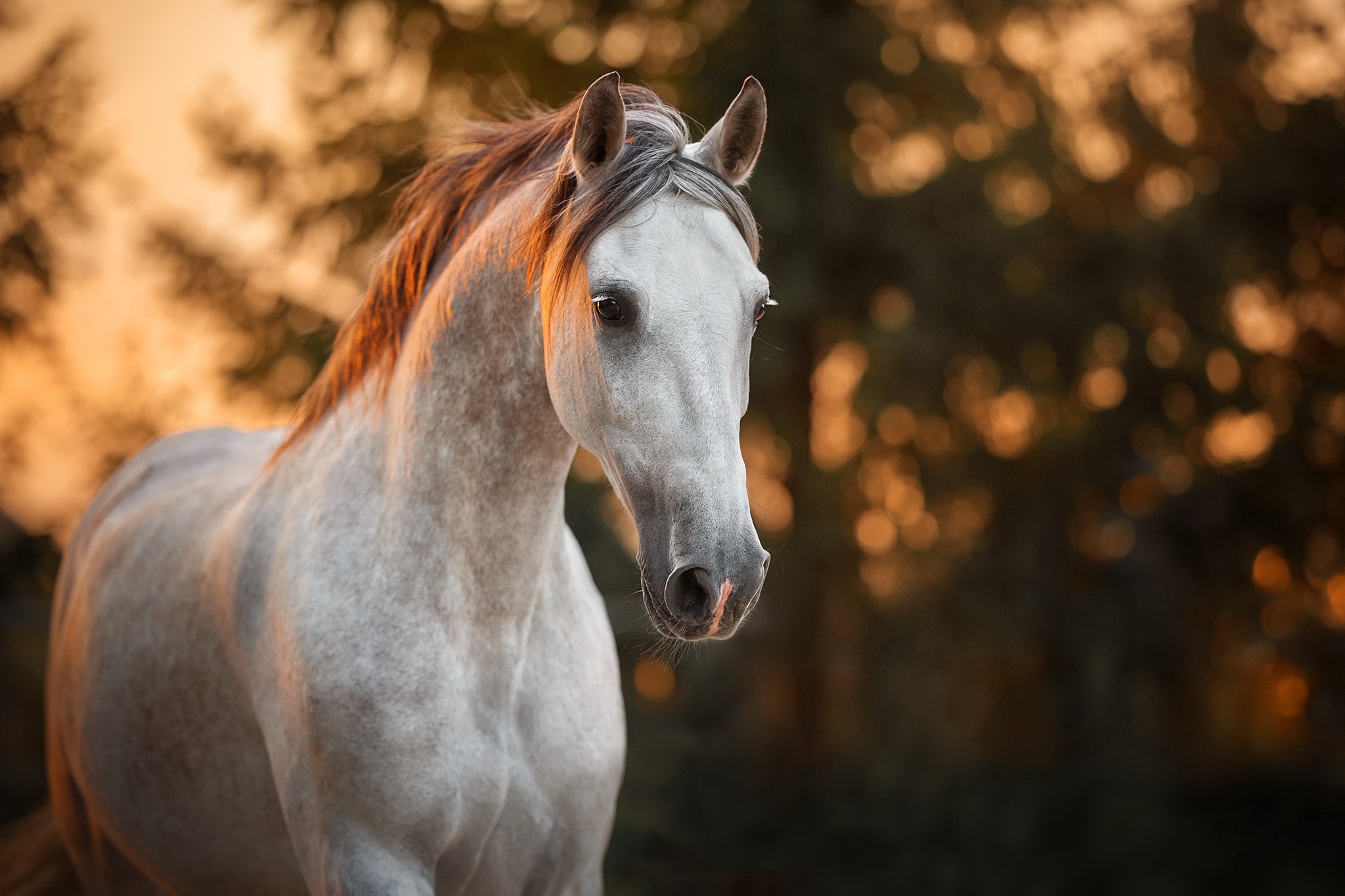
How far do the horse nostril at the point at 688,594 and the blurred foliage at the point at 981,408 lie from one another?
3.79m

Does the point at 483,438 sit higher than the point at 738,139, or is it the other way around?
the point at 738,139

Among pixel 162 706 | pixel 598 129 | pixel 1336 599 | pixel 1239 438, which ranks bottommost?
pixel 1336 599

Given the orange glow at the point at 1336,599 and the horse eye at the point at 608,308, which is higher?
the horse eye at the point at 608,308

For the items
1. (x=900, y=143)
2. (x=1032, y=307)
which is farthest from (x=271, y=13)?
(x=1032, y=307)

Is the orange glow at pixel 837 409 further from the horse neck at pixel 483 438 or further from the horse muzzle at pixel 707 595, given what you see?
the horse muzzle at pixel 707 595

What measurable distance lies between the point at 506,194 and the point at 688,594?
86 cm

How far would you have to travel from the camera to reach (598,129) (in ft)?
4.57

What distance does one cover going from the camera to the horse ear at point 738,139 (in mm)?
1488

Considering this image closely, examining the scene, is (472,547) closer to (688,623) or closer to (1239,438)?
(688,623)

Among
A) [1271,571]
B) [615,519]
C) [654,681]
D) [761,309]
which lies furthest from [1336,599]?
[761,309]

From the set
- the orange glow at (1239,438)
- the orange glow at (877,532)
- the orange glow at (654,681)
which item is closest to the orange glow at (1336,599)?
the orange glow at (1239,438)

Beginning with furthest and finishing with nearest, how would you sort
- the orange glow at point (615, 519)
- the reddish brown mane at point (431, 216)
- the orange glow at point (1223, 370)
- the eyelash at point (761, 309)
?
the orange glow at point (1223, 370), the orange glow at point (615, 519), the reddish brown mane at point (431, 216), the eyelash at point (761, 309)

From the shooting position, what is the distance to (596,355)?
1.34 metres

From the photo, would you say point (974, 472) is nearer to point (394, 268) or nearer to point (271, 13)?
point (394, 268)
